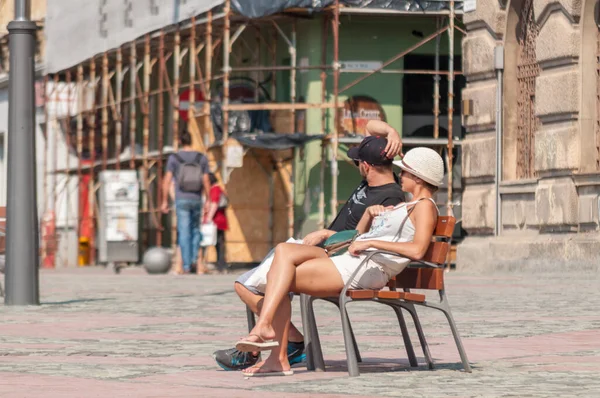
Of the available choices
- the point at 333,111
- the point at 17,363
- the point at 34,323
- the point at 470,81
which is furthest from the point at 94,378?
the point at 333,111

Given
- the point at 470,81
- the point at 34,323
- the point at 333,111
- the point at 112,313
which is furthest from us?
the point at 333,111

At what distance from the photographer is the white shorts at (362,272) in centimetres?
875

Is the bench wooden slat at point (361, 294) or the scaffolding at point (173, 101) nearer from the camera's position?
the bench wooden slat at point (361, 294)

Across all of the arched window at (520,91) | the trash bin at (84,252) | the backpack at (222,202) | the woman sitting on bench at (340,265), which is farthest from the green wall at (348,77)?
the woman sitting on bench at (340,265)

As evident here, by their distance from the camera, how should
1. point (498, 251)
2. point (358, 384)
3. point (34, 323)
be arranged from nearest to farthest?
point (358, 384)
point (34, 323)
point (498, 251)

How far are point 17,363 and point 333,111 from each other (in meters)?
19.5

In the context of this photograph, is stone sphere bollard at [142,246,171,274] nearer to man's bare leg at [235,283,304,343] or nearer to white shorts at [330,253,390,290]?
man's bare leg at [235,283,304,343]

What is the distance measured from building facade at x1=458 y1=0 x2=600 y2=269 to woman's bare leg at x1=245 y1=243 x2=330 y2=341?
11.6 meters

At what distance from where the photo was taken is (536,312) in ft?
45.4

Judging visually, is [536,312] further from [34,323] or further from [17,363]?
[17,363]

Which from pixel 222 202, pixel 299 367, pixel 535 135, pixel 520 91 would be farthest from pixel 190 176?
pixel 299 367

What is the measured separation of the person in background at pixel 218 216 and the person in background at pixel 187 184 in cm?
91

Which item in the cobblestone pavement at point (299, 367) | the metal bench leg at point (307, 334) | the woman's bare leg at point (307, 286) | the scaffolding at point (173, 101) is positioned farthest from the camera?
the scaffolding at point (173, 101)

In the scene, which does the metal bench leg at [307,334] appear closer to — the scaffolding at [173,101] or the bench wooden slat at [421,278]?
the bench wooden slat at [421,278]
